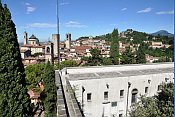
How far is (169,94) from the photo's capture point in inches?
368

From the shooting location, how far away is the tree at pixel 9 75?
23.3 ft

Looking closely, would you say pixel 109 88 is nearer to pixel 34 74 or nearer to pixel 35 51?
pixel 34 74

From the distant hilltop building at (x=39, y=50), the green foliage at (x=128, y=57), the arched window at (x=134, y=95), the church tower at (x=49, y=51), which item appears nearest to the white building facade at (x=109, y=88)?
the arched window at (x=134, y=95)

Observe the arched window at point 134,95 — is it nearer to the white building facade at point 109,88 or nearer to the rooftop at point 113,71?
the white building facade at point 109,88

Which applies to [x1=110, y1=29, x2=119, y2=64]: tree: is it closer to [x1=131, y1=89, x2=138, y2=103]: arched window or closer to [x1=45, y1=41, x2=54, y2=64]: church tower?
[x1=131, y1=89, x2=138, y2=103]: arched window

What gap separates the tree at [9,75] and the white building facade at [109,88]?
634 cm

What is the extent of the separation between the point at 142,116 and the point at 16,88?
534 cm

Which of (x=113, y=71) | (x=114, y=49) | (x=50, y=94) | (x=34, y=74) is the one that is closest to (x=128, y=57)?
(x=114, y=49)

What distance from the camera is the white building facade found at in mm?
14406

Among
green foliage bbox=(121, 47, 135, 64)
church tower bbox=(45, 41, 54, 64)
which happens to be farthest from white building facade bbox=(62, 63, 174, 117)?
church tower bbox=(45, 41, 54, 64)

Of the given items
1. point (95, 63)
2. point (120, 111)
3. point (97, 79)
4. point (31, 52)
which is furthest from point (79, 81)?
point (31, 52)

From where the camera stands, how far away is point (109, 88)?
592 inches

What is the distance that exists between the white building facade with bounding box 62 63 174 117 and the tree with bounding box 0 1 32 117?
6.34 m

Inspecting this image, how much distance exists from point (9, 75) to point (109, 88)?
9.17 m
